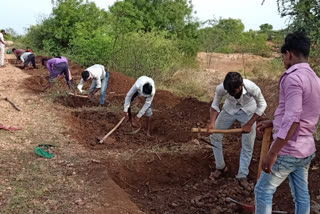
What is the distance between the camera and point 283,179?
10.2 feet

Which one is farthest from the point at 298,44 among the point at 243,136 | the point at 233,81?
the point at 243,136

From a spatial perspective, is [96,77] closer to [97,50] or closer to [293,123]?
[97,50]

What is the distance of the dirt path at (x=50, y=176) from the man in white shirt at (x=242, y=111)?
5.26 feet

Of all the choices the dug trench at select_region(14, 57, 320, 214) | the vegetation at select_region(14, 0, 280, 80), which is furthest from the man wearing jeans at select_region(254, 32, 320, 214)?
the vegetation at select_region(14, 0, 280, 80)

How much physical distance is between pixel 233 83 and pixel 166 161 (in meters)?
2.23

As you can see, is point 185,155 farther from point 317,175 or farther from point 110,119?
point 110,119

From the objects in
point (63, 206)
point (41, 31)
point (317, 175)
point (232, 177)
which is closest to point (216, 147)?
point (232, 177)

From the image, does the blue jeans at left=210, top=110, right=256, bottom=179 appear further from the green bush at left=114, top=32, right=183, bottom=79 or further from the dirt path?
the green bush at left=114, top=32, right=183, bottom=79

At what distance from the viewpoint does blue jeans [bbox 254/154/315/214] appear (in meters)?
3.05

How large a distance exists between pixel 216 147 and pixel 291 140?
2368 millimetres

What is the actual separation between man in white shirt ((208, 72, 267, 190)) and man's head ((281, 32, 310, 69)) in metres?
1.37

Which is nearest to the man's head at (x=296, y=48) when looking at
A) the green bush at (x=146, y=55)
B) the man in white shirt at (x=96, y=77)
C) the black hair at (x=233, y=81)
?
the black hair at (x=233, y=81)

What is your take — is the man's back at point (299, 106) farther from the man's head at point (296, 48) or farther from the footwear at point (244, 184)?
the footwear at point (244, 184)

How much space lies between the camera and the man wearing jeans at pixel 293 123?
279cm
